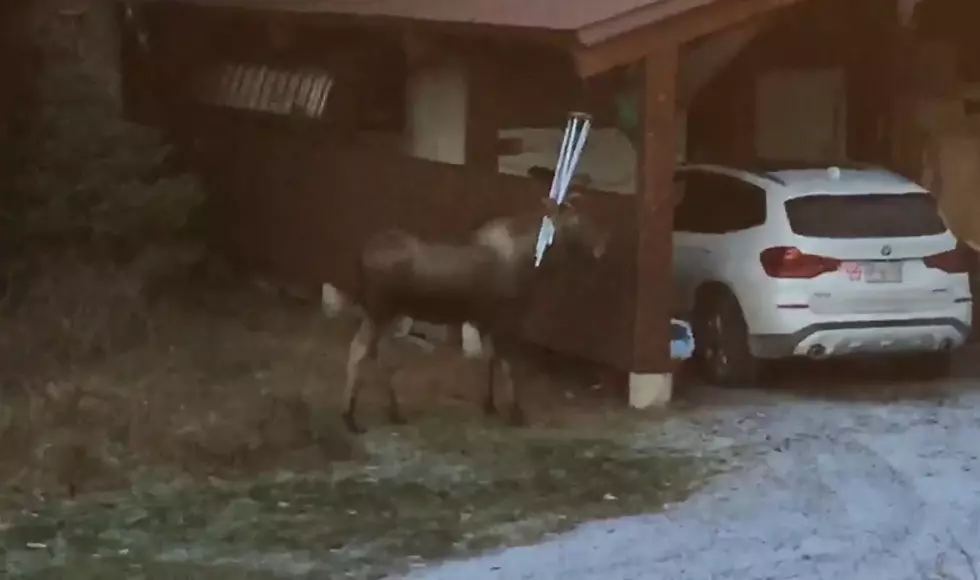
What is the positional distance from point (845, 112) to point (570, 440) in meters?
6.82

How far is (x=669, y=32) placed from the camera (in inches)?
355

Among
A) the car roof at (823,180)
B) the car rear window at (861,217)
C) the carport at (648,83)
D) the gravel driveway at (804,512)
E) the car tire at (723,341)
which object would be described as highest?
the carport at (648,83)

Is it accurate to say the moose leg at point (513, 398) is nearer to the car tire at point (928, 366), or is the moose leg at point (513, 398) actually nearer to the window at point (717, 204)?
the window at point (717, 204)

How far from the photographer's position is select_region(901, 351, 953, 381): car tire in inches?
416

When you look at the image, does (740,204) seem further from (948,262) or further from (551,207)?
(551,207)

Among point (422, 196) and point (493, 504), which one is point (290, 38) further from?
point (493, 504)

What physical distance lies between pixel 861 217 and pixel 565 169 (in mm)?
2256

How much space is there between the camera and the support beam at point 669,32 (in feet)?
28.9

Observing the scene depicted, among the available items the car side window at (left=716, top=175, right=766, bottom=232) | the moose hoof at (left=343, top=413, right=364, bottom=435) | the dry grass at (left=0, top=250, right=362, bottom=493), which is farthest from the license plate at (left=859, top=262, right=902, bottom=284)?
the dry grass at (left=0, top=250, right=362, bottom=493)

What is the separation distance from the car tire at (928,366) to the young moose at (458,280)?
9.86 feet

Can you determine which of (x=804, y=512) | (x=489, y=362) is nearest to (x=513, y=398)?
(x=489, y=362)

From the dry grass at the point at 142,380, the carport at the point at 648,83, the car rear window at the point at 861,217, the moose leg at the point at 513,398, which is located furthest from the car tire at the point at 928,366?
the dry grass at the point at 142,380

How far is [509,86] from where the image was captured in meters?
12.4

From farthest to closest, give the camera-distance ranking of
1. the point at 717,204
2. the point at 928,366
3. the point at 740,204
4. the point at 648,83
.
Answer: the point at 928,366 < the point at 717,204 < the point at 740,204 < the point at 648,83
